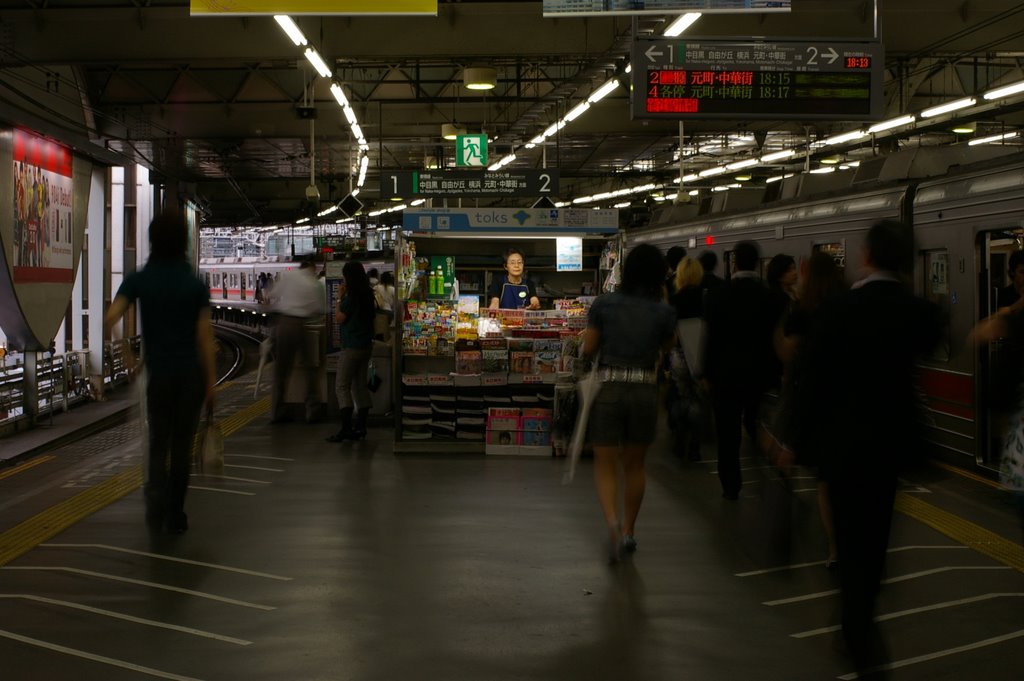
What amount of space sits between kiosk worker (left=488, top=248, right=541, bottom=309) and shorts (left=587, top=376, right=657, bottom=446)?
4897 millimetres

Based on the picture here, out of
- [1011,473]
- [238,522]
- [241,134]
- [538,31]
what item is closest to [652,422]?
[1011,473]

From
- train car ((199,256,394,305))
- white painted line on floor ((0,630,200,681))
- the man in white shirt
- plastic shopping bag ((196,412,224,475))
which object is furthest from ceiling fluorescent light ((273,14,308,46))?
train car ((199,256,394,305))

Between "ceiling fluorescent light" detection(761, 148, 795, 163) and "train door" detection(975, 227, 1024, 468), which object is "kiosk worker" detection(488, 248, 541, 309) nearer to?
"train door" detection(975, 227, 1024, 468)

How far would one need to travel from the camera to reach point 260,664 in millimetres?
4195

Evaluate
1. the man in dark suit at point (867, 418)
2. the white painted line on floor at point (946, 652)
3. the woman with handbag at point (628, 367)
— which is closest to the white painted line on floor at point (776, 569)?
the woman with handbag at point (628, 367)

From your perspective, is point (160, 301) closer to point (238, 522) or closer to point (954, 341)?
point (238, 522)

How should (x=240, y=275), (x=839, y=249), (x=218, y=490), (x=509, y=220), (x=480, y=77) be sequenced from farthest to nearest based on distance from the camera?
(x=240, y=275) < (x=480, y=77) < (x=839, y=249) < (x=509, y=220) < (x=218, y=490)

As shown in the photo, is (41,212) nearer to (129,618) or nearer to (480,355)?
(480,355)

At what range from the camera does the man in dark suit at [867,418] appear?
3.68 metres

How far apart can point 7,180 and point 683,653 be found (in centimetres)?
882

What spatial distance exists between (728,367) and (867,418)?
315 cm

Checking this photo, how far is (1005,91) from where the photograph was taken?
39.4 ft

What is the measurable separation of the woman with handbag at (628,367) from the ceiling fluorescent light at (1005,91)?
7957 millimetres

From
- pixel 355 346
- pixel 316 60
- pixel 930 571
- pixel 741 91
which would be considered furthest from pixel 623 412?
pixel 316 60
